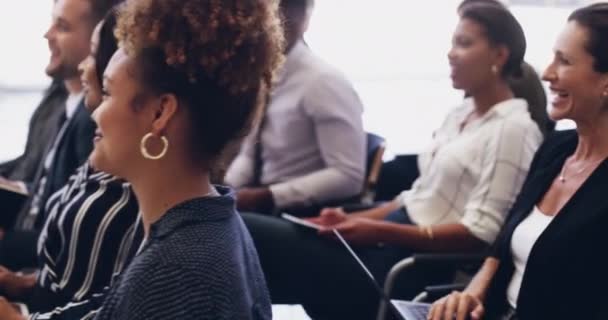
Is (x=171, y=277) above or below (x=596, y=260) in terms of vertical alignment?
above

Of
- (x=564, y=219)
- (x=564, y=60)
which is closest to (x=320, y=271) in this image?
(x=564, y=219)

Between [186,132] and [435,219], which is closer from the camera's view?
[186,132]

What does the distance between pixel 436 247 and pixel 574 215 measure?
0.53m

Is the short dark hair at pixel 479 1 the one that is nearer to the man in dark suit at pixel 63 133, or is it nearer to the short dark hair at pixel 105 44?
the man in dark suit at pixel 63 133

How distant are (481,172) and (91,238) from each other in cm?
109

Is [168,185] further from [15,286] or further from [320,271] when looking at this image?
[320,271]

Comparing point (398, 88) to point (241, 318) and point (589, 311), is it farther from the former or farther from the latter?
point (241, 318)

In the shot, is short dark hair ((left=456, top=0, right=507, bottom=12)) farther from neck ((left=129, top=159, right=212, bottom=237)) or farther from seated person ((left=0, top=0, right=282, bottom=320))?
neck ((left=129, top=159, right=212, bottom=237))

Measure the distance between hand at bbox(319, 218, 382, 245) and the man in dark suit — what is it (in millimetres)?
713

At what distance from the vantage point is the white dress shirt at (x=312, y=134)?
2438 millimetres

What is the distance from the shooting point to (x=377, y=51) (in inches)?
150

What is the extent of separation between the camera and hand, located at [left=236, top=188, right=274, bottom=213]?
2502 mm

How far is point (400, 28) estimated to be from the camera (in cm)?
374

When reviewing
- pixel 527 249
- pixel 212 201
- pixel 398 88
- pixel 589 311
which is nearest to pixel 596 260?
pixel 589 311
